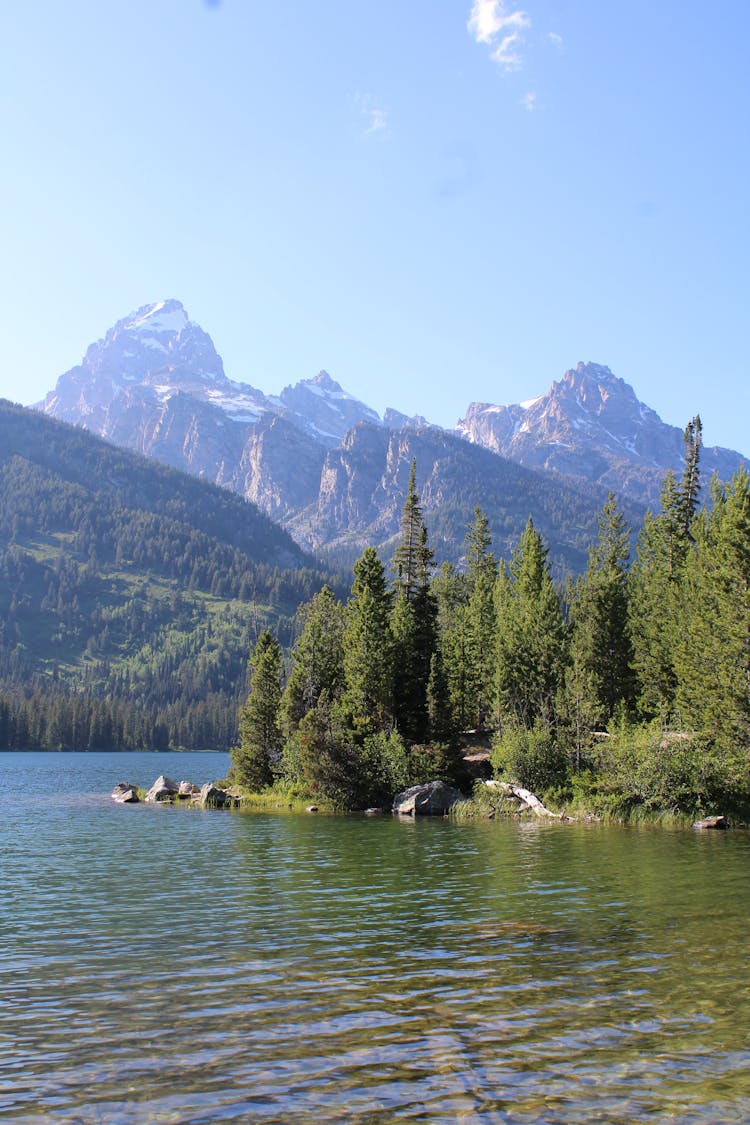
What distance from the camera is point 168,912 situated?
28438 mm

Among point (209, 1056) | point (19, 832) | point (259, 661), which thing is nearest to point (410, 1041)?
point (209, 1056)

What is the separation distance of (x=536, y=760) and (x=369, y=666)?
18083 mm

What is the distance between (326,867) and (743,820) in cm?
3480

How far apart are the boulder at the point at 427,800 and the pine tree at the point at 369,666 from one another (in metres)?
9.07

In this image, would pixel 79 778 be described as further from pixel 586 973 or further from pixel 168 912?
pixel 586 973

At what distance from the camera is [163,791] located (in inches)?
3644

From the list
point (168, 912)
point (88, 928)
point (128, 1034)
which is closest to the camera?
point (128, 1034)

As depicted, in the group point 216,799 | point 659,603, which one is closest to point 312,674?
point 216,799

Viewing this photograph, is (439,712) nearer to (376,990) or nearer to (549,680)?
(549,680)

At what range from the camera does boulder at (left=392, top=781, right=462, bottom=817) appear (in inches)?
2813

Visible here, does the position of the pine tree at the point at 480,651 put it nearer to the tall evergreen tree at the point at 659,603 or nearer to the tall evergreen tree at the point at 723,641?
the tall evergreen tree at the point at 659,603

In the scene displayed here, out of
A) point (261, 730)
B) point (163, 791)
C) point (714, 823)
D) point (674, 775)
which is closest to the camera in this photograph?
point (714, 823)

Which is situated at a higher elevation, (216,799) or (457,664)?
(457,664)

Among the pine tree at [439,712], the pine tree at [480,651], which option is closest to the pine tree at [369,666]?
the pine tree at [439,712]
